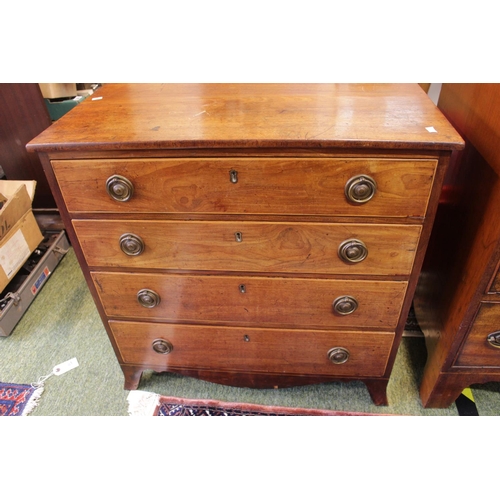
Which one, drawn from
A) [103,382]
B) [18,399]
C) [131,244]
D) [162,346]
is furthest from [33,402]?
[131,244]

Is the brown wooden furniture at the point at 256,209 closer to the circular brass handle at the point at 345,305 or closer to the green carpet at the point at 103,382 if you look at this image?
the circular brass handle at the point at 345,305

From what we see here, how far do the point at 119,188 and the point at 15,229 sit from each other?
3.45 feet

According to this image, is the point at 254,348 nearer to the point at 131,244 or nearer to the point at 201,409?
the point at 201,409

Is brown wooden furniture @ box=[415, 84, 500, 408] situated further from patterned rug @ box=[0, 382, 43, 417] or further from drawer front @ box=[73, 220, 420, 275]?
patterned rug @ box=[0, 382, 43, 417]

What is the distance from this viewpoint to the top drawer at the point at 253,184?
0.80 m

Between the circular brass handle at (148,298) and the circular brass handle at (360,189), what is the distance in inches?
23.0

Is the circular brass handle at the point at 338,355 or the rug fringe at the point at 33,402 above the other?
the circular brass handle at the point at 338,355

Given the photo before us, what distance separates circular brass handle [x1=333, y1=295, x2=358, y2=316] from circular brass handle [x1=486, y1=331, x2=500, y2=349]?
383 millimetres

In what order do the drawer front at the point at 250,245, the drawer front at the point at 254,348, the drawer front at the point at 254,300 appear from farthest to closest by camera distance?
the drawer front at the point at 254,348 < the drawer front at the point at 254,300 < the drawer front at the point at 250,245

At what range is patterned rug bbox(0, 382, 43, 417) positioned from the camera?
4.27 ft

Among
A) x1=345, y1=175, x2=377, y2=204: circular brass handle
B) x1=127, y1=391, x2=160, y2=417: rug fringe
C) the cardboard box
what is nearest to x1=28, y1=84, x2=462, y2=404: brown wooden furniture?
x1=345, y1=175, x2=377, y2=204: circular brass handle

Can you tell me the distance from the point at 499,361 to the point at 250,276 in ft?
2.52

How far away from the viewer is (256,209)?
0.87 m

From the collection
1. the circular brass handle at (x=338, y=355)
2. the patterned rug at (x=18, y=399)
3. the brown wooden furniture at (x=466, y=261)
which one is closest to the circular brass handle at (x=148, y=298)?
the circular brass handle at (x=338, y=355)
